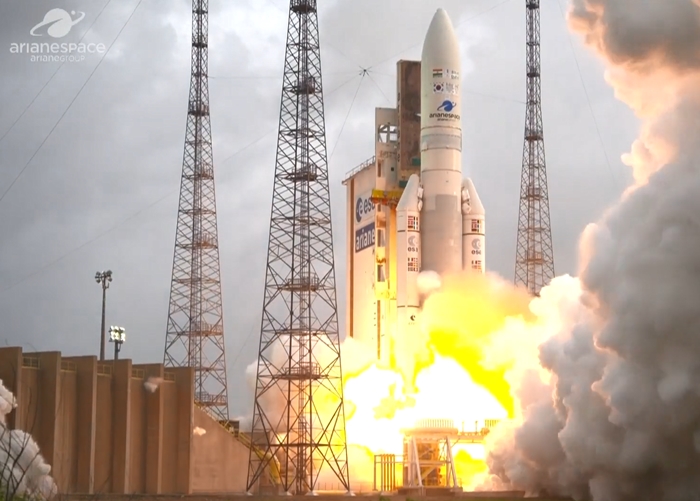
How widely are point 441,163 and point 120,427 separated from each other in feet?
59.0

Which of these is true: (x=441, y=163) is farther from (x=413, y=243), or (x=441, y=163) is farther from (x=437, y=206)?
(x=413, y=243)

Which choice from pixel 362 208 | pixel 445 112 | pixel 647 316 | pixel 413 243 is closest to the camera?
pixel 647 316

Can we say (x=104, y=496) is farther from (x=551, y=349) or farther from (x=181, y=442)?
(x=551, y=349)

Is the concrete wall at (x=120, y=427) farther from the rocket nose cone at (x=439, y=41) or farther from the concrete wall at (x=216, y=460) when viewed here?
the rocket nose cone at (x=439, y=41)

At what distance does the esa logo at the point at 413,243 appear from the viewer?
196 feet

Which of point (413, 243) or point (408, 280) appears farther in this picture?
point (413, 243)

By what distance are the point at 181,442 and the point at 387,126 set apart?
19334 mm

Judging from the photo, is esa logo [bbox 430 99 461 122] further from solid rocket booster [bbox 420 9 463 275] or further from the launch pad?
the launch pad

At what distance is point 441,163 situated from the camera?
196 feet

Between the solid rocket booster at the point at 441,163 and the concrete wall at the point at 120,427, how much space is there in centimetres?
1213

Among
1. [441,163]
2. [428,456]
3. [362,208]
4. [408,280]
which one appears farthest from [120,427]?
[362,208]

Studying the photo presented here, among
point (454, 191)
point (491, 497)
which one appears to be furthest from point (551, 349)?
point (454, 191)

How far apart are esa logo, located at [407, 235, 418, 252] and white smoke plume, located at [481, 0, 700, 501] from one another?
1437 centimetres

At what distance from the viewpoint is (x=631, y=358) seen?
40938mm
